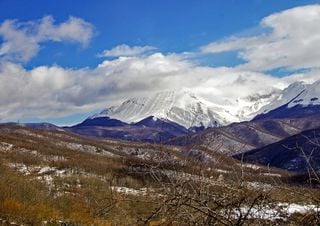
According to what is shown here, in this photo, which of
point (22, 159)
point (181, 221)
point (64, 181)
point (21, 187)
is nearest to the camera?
point (181, 221)

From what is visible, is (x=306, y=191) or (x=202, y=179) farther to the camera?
(x=202, y=179)

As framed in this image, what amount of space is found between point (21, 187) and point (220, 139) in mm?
14480

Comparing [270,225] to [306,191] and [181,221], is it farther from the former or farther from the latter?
[181,221]

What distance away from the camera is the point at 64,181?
46.8m

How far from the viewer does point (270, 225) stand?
4.25 meters

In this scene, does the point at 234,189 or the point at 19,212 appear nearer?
the point at 234,189

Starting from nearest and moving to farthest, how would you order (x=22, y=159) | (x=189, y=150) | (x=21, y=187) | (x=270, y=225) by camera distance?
1. (x=270, y=225)
2. (x=189, y=150)
3. (x=21, y=187)
4. (x=22, y=159)

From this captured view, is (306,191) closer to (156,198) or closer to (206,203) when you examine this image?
(206,203)

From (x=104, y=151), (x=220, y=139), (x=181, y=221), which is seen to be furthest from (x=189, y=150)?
(x=104, y=151)

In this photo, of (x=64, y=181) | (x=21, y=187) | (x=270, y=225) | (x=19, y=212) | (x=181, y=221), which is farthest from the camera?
(x=64, y=181)

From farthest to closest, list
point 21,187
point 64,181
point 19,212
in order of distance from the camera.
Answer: point 64,181, point 21,187, point 19,212

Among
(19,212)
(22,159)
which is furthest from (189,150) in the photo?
(22,159)

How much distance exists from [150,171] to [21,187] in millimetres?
14737

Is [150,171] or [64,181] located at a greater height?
[150,171]
